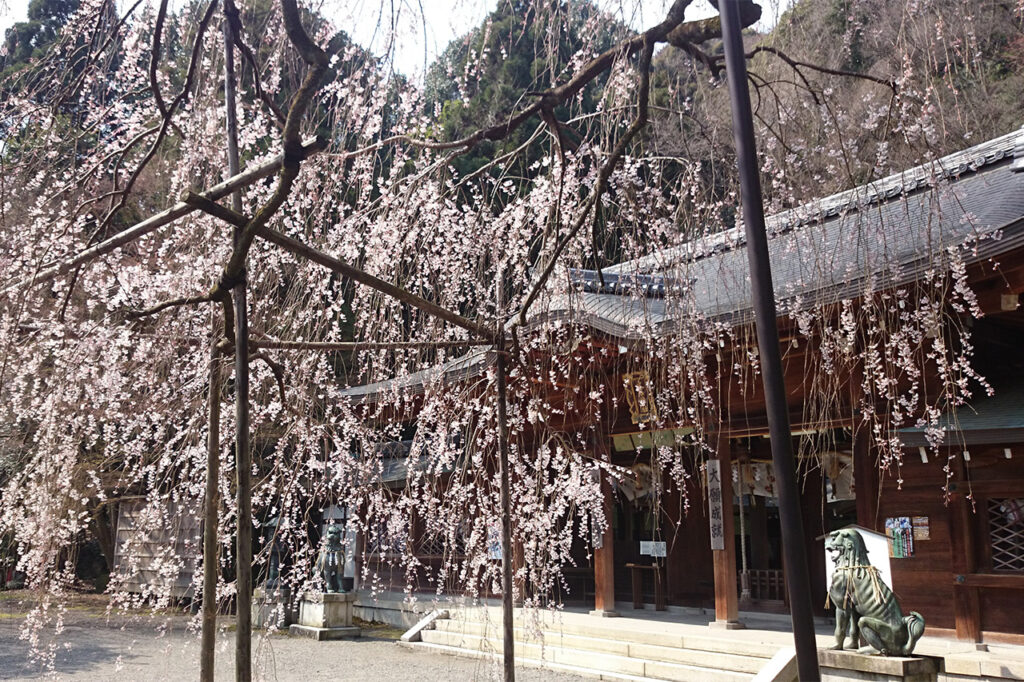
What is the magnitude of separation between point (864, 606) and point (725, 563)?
101 inches

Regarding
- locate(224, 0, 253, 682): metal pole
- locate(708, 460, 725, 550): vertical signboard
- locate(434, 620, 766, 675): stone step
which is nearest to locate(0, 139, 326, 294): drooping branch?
locate(224, 0, 253, 682): metal pole

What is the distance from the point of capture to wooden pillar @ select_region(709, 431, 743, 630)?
8352mm

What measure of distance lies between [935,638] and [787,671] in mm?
1655

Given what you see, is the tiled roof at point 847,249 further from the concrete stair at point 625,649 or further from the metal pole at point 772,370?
the concrete stair at point 625,649

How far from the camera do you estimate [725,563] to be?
8.49m

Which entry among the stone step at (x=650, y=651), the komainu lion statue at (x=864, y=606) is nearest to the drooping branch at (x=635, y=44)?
the stone step at (x=650, y=651)

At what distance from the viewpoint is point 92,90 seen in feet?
12.6

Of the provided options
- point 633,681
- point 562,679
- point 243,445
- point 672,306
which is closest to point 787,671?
point 633,681

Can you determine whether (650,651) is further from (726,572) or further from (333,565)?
(333,565)

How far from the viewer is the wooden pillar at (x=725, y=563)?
835cm

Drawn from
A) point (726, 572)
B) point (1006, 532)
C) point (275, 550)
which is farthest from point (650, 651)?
point (275, 550)

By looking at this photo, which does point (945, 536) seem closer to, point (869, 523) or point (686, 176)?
point (869, 523)

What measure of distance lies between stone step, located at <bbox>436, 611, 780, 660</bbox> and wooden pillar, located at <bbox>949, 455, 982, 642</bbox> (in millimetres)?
1556

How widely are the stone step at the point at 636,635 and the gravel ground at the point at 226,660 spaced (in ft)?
1.78
